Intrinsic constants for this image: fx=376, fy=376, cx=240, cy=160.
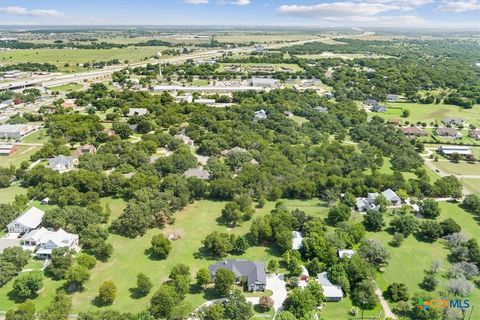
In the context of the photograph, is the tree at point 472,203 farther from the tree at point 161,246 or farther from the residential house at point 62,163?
the residential house at point 62,163

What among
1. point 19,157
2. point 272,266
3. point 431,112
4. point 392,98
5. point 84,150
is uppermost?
point 392,98

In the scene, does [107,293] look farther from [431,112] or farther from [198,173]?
[431,112]

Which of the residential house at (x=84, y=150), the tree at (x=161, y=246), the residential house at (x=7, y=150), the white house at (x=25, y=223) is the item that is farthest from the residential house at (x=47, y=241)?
the residential house at (x=7, y=150)

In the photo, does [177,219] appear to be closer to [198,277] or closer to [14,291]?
[198,277]

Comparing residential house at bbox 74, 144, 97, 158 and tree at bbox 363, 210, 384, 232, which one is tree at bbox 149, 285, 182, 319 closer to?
tree at bbox 363, 210, 384, 232

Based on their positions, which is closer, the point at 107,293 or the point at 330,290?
the point at 107,293

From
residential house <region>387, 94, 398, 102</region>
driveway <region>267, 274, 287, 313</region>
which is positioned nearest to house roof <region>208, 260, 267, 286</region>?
driveway <region>267, 274, 287, 313</region>

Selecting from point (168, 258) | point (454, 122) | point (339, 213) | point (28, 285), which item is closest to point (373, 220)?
point (339, 213)
